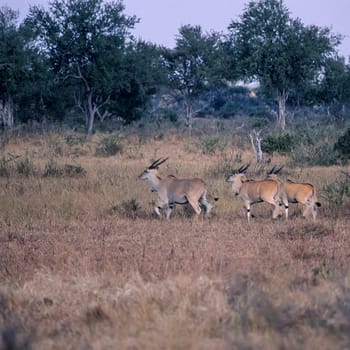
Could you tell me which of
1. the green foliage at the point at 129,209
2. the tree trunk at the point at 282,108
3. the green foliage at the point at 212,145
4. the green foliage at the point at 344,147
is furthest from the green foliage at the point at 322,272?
the tree trunk at the point at 282,108

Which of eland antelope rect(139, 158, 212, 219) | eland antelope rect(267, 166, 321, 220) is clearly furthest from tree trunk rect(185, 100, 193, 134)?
eland antelope rect(267, 166, 321, 220)

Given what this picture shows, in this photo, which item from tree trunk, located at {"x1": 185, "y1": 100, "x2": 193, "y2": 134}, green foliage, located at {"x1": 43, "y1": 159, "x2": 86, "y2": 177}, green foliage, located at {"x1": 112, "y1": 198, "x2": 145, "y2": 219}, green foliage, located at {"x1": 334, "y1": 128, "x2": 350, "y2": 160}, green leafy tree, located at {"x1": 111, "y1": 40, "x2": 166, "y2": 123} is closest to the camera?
green foliage, located at {"x1": 112, "y1": 198, "x2": 145, "y2": 219}

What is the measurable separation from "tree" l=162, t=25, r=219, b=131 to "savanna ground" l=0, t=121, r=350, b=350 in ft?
94.0

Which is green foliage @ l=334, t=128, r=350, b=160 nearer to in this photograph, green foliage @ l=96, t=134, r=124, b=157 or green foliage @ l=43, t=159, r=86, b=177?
green foliage @ l=96, t=134, r=124, b=157

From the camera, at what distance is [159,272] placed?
8.33 m

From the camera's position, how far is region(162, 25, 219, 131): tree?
4522 centimetres

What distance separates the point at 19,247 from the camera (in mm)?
10555

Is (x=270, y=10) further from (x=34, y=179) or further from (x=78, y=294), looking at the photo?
(x=78, y=294)

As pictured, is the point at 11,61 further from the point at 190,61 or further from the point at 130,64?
the point at 190,61

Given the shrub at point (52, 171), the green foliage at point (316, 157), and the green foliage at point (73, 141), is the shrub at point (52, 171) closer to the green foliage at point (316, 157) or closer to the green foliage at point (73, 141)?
the green foliage at point (316, 157)

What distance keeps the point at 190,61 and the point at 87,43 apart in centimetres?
956

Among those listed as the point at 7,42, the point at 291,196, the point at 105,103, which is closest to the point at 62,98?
the point at 105,103

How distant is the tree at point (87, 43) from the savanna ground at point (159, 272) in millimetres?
21729

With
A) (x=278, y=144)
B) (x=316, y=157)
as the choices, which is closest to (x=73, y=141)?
(x=278, y=144)
